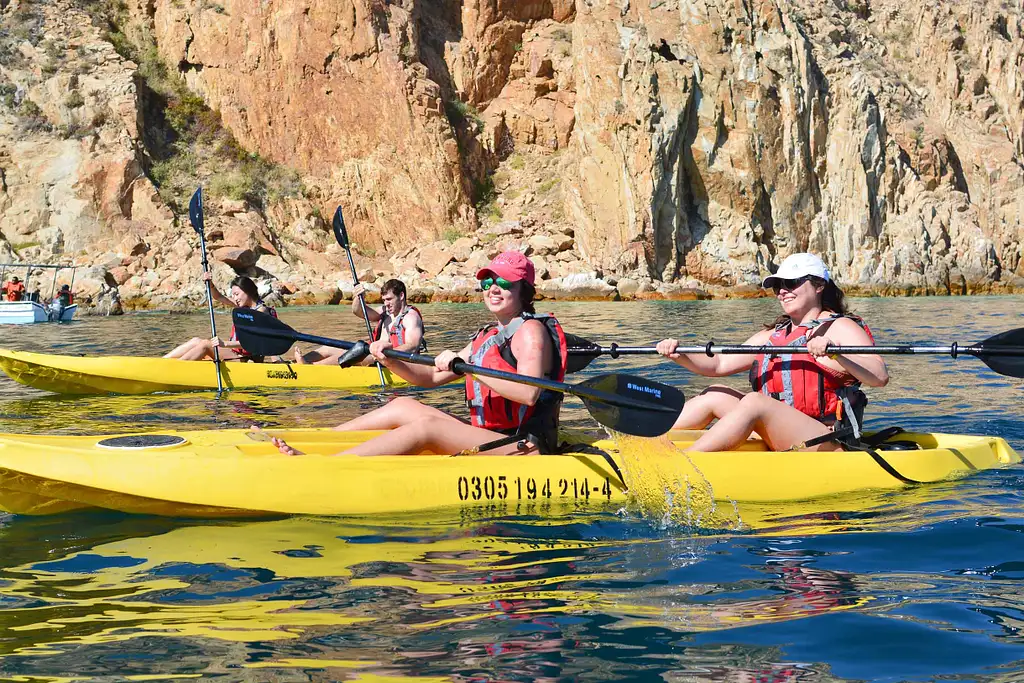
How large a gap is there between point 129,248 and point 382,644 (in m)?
32.3

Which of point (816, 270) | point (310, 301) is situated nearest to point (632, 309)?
point (310, 301)

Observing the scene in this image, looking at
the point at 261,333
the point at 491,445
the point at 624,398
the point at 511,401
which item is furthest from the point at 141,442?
the point at 624,398

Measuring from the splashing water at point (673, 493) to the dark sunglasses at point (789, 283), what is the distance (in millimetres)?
1024

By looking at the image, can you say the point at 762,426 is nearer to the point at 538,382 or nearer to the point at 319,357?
the point at 538,382

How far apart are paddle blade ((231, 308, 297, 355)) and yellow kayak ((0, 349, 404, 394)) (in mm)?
4921

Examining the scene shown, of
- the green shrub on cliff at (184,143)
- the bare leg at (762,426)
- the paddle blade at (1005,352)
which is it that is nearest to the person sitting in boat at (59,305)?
the green shrub on cliff at (184,143)

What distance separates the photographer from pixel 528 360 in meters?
4.61

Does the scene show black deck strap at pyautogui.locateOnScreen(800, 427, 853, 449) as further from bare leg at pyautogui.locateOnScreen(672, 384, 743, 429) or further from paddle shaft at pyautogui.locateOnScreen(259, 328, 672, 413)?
paddle shaft at pyautogui.locateOnScreen(259, 328, 672, 413)

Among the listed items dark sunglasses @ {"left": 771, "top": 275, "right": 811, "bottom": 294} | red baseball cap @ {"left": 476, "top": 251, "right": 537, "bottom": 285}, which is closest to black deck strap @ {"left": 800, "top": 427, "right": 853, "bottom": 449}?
dark sunglasses @ {"left": 771, "top": 275, "right": 811, "bottom": 294}

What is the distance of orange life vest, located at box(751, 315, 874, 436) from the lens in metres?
5.23

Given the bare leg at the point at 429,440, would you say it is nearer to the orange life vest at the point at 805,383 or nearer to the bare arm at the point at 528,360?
the bare arm at the point at 528,360

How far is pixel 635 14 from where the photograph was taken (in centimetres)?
3769

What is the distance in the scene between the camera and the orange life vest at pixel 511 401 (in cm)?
477

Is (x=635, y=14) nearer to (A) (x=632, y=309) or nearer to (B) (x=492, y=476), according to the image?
(A) (x=632, y=309)
